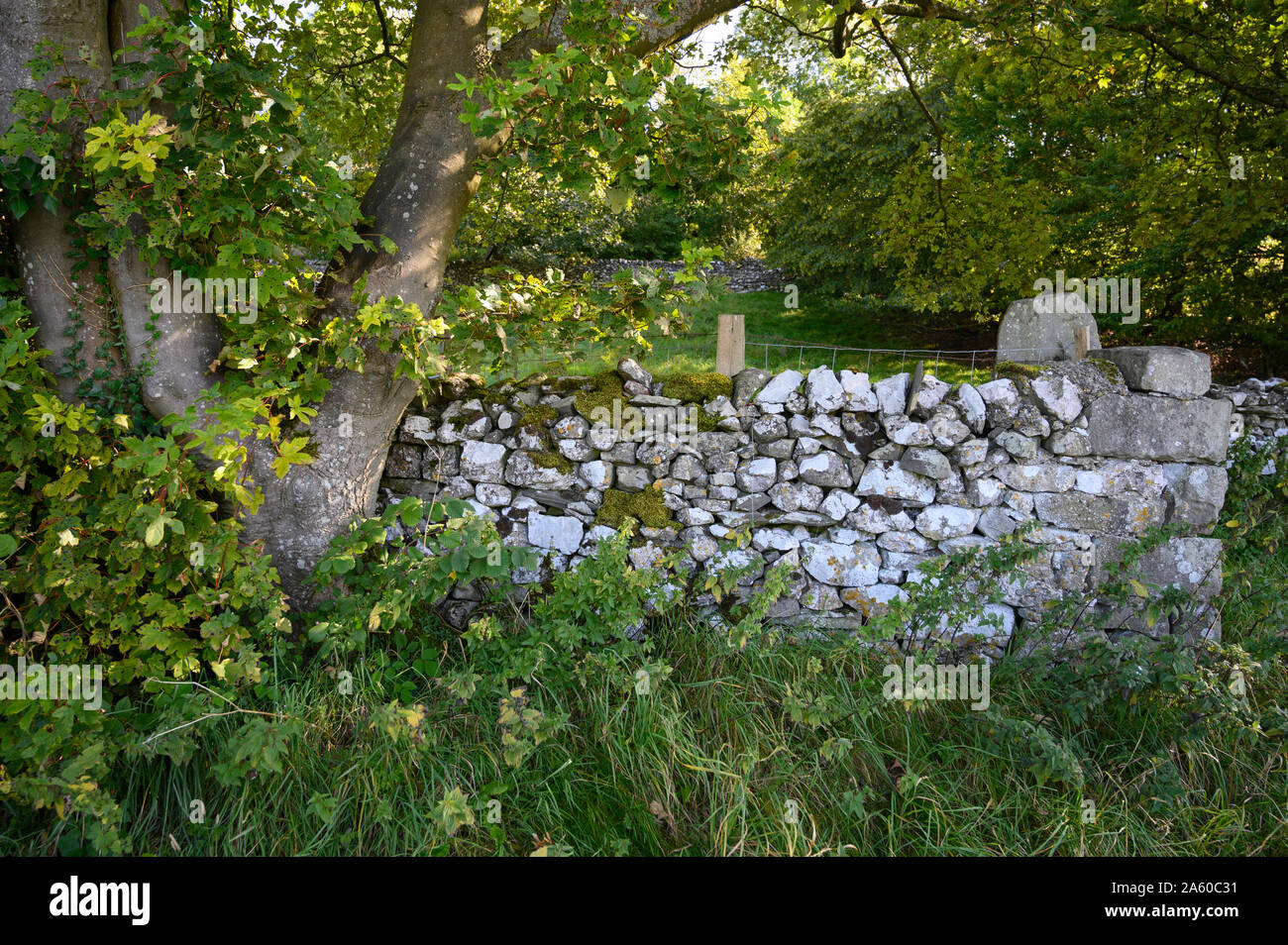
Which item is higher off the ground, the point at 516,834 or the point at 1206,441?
the point at 1206,441

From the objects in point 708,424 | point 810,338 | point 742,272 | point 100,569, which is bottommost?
point 100,569

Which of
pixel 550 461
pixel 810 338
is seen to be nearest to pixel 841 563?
pixel 550 461

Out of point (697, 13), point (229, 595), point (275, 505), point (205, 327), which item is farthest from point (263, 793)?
point (697, 13)

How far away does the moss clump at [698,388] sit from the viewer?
3914 millimetres

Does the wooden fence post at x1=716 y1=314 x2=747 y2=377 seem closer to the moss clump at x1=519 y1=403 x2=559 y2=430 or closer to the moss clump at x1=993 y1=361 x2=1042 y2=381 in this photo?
the moss clump at x1=519 y1=403 x2=559 y2=430

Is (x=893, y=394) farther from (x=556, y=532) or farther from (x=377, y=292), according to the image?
(x=377, y=292)

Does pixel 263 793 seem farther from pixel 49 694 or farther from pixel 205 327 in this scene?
pixel 205 327

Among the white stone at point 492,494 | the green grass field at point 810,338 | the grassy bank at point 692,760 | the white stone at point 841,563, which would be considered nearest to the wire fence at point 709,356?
the green grass field at point 810,338

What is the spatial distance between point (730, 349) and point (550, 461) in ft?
4.06

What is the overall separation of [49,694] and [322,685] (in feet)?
3.15

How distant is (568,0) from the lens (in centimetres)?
312

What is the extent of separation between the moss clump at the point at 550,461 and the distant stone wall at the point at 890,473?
0.04 feet

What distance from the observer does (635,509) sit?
12.8 feet

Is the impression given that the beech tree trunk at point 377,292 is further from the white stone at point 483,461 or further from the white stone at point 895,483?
the white stone at point 895,483
